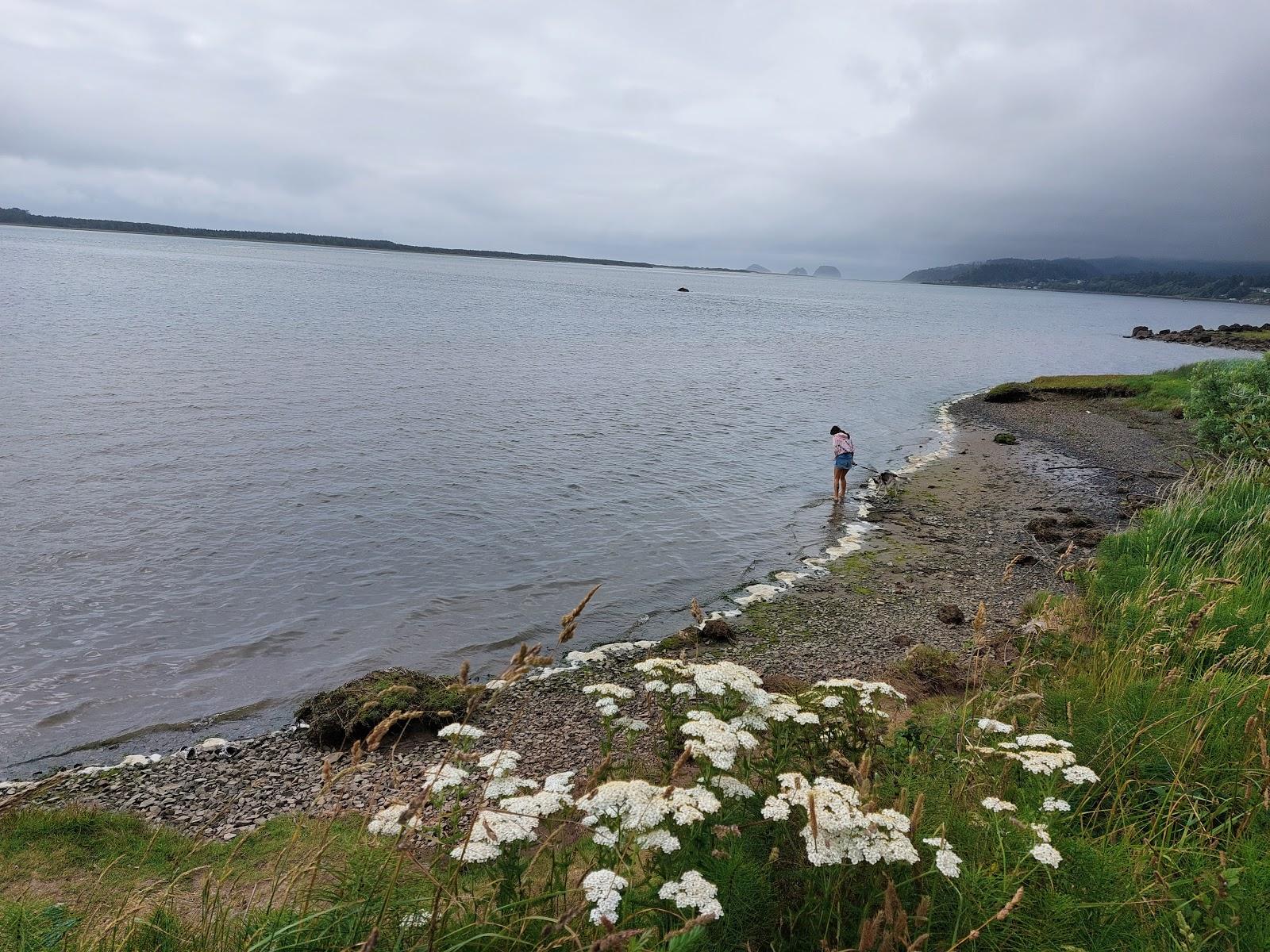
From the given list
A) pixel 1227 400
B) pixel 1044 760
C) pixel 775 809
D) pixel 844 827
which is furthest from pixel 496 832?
pixel 1227 400

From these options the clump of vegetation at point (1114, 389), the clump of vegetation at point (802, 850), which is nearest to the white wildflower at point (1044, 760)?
the clump of vegetation at point (802, 850)

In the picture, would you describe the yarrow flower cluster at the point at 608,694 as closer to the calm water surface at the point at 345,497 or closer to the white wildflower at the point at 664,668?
the white wildflower at the point at 664,668

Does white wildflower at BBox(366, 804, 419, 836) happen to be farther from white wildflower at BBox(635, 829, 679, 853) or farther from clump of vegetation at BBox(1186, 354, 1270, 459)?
clump of vegetation at BBox(1186, 354, 1270, 459)

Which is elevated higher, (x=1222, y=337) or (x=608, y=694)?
(x=1222, y=337)

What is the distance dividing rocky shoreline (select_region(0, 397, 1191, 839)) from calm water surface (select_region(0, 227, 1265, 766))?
164 cm

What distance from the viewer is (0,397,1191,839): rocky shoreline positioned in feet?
30.0

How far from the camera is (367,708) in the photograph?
1009 centimetres

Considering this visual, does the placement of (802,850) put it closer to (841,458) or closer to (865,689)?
(865,689)

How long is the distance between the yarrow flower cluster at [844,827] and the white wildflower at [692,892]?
0.51 meters

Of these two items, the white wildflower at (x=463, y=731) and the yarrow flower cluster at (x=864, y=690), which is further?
the yarrow flower cluster at (x=864, y=690)

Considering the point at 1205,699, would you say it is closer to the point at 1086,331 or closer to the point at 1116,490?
the point at 1116,490

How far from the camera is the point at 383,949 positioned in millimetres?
3500

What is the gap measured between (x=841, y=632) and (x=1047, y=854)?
35.4ft

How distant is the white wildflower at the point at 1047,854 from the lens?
3752 mm
